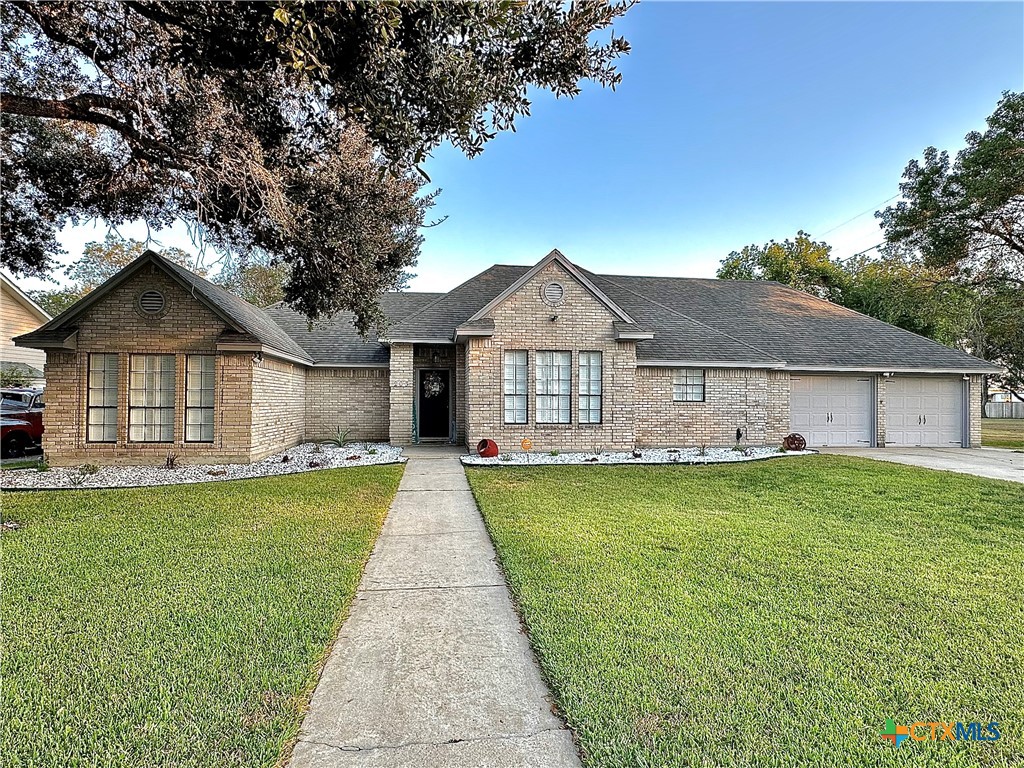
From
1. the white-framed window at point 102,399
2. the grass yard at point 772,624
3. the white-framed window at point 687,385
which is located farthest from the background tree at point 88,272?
the grass yard at point 772,624

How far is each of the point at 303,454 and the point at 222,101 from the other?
9079 mm

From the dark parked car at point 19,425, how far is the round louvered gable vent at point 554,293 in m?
14.5

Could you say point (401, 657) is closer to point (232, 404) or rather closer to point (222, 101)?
point (222, 101)

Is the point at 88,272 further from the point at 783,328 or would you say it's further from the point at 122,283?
the point at 783,328

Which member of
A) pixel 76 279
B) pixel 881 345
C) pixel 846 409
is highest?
pixel 76 279

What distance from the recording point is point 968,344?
3312 cm

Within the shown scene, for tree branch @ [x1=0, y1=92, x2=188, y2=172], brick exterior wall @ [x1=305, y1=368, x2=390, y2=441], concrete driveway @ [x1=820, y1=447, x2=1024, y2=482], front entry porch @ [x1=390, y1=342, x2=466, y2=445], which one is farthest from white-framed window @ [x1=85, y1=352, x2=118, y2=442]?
concrete driveway @ [x1=820, y1=447, x2=1024, y2=482]

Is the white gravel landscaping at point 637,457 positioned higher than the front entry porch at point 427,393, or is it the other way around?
the front entry porch at point 427,393

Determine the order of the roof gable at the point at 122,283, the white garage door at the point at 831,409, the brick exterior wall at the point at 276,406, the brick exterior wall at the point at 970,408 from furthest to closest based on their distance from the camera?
1. the brick exterior wall at the point at 970,408
2. the white garage door at the point at 831,409
3. the brick exterior wall at the point at 276,406
4. the roof gable at the point at 122,283

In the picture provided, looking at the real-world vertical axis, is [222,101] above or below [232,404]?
above

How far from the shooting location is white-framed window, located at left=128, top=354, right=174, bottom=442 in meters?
10.9

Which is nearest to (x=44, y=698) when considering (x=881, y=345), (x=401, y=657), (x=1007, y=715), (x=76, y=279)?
(x=401, y=657)

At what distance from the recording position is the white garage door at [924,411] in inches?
637

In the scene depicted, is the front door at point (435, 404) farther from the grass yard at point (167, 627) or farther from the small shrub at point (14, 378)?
the small shrub at point (14, 378)
